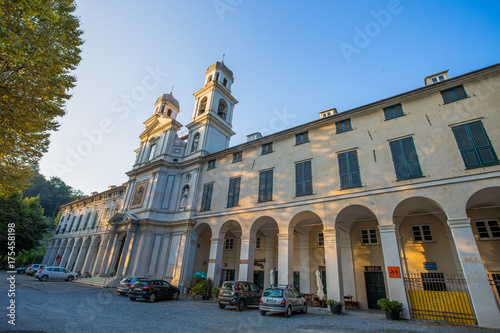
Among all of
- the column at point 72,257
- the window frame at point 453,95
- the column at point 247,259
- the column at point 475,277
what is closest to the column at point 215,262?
the column at point 247,259

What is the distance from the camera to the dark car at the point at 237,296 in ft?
42.5

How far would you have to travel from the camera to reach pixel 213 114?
26906 millimetres

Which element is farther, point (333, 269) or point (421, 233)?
point (421, 233)

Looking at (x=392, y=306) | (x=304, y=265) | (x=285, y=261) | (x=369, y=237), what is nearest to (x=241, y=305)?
(x=285, y=261)

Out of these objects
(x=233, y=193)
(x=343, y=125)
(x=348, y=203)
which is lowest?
(x=348, y=203)

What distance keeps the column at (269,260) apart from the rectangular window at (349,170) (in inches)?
345

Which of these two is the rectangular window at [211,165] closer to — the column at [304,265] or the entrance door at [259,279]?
the column at [304,265]

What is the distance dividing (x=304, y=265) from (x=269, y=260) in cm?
320

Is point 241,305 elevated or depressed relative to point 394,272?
depressed

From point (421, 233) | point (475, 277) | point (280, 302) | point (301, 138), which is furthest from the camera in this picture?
point (301, 138)

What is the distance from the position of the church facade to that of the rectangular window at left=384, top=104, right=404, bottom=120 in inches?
2.3

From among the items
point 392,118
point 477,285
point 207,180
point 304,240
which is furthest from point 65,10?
point 477,285

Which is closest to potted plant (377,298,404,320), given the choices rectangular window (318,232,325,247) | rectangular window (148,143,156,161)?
rectangular window (318,232,325,247)

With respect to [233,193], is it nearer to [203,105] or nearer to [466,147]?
[203,105]
